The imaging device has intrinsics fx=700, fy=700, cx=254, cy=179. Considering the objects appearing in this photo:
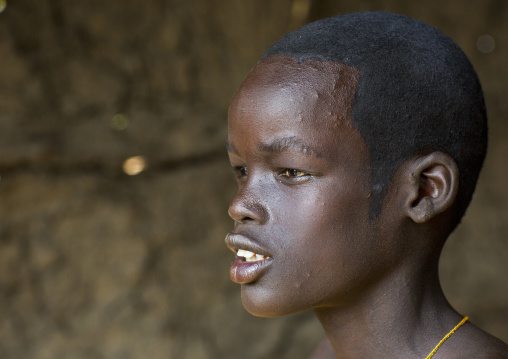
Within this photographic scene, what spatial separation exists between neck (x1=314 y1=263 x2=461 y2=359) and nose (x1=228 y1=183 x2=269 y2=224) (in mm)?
338

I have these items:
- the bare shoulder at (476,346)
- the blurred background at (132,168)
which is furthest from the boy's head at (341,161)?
the blurred background at (132,168)

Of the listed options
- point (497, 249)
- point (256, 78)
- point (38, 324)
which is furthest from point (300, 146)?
point (497, 249)

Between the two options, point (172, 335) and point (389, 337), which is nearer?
point (389, 337)

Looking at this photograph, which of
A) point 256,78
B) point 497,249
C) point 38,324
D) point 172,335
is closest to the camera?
point 256,78

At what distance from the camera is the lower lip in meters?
1.66

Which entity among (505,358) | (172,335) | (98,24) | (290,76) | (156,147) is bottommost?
(505,358)

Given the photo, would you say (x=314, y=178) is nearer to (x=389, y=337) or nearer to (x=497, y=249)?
(x=389, y=337)

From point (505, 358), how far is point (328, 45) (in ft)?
2.85

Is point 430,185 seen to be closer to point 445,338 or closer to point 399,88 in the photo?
point 399,88

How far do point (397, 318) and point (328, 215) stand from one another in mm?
340

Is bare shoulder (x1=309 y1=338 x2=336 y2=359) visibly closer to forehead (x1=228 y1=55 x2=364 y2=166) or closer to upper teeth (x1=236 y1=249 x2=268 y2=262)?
upper teeth (x1=236 y1=249 x2=268 y2=262)

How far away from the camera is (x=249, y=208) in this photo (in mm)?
1663

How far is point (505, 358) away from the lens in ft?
5.53

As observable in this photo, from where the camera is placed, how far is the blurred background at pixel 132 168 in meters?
3.11
